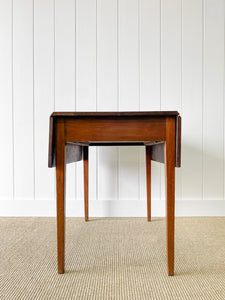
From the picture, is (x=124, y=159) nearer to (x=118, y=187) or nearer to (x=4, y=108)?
(x=118, y=187)

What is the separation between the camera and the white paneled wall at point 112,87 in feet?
6.11

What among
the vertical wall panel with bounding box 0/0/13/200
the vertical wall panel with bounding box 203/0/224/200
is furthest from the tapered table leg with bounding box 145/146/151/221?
the vertical wall panel with bounding box 0/0/13/200

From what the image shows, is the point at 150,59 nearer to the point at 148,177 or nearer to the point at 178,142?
the point at 148,177

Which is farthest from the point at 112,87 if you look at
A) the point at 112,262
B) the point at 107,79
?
the point at 112,262

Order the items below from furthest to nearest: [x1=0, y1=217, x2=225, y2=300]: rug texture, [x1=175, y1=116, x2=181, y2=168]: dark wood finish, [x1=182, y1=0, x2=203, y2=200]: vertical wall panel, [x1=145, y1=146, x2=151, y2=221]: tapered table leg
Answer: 1. [x1=182, y1=0, x2=203, y2=200]: vertical wall panel
2. [x1=145, y1=146, x2=151, y2=221]: tapered table leg
3. [x1=175, y1=116, x2=181, y2=168]: dark wood finish
4. [x1=0, y1=217, x2=225, y2=300]: rug texture

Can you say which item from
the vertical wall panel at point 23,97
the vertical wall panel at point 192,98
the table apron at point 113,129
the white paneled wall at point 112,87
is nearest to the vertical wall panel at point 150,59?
the white paneled wall at point 112,87

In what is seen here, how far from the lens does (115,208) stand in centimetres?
187

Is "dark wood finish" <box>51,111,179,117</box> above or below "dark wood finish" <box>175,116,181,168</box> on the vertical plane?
above

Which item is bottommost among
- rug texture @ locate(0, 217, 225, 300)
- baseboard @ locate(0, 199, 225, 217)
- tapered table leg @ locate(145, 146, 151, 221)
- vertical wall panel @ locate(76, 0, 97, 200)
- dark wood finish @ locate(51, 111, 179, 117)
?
rug texture @ locate(0, 217, 225, 300)

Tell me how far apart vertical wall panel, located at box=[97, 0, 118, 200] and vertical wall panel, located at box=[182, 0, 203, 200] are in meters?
0.46

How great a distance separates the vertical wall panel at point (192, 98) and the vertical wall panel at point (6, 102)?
1165 millimetres

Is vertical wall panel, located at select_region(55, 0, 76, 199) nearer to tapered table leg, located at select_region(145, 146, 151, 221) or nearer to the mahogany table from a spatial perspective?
tapered table leg, located at select_region(145, 146, 151, 221)

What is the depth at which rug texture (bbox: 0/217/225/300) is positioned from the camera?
88 cm

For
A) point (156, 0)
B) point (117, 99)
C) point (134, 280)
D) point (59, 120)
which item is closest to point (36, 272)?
point (134, 280)
